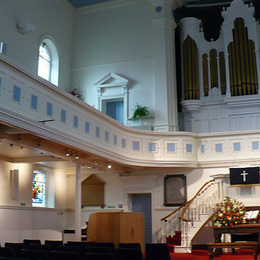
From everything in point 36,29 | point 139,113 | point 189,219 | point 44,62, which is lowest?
point 189,219

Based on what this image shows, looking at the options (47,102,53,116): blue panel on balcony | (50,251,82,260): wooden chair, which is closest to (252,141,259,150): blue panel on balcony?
(47,102,53,116): blue panel on balcony

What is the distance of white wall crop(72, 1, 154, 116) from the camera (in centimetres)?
2089

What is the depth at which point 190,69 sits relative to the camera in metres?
20.4

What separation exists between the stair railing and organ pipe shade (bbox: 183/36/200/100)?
4.42 m

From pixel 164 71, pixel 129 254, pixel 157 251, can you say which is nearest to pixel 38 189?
pixel 164 71

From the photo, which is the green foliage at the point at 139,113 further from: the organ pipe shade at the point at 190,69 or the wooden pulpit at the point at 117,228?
the wooden pulpit at the point at 117,228

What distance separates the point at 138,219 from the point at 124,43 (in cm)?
1039

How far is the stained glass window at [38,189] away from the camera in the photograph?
18578mm

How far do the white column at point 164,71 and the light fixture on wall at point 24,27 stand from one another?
19.5 ft

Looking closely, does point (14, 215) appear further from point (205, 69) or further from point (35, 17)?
point (205, 69)

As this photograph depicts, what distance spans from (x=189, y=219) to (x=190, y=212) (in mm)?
496

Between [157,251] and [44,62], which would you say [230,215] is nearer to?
[157,251]

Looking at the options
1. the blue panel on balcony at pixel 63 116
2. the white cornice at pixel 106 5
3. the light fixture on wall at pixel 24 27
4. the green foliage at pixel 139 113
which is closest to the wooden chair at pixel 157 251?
the blue panel on balcony at pixel 63 116

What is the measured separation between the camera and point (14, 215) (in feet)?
54.9
